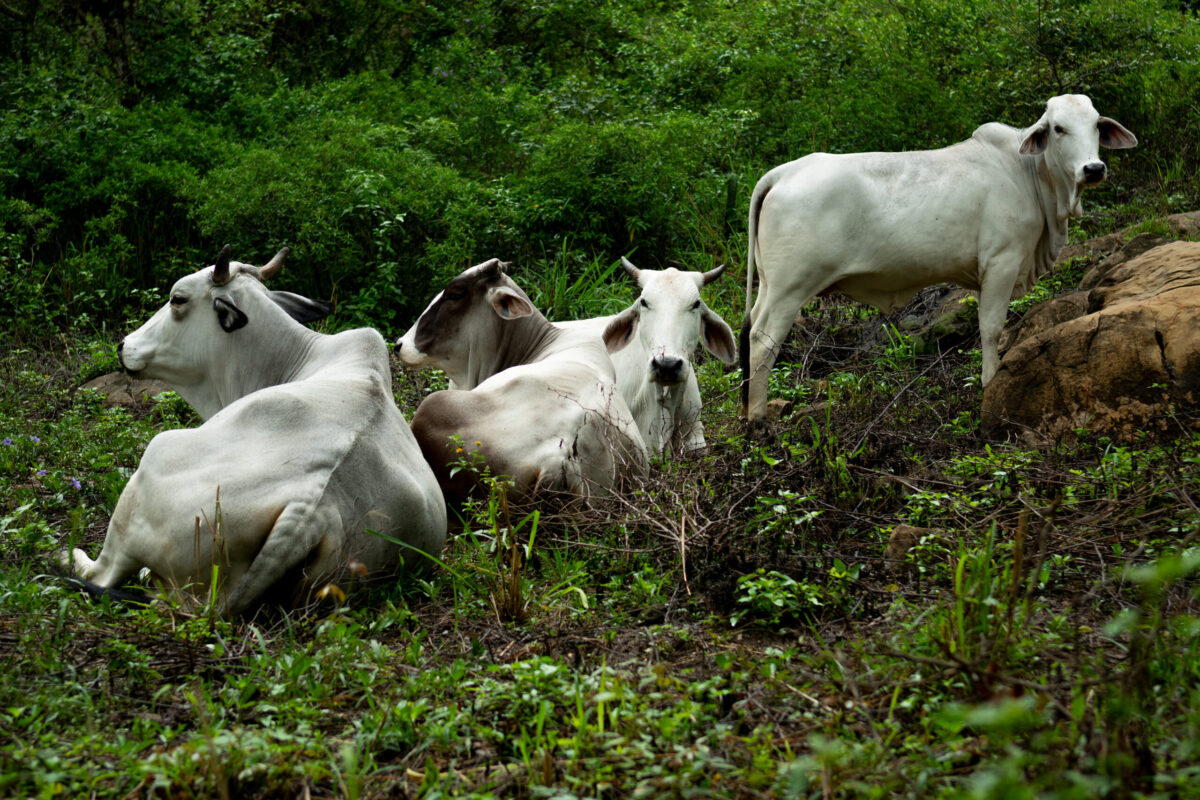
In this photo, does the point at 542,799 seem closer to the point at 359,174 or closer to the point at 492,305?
the point at 492,305

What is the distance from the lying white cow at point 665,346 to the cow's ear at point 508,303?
0.46 metres

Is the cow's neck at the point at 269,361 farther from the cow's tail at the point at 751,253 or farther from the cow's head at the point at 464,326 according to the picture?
the cow's tail at the point at 751,253

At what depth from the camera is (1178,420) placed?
4301 mm

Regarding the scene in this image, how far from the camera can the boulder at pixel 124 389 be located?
7.16m

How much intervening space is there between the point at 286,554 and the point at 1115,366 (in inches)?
135

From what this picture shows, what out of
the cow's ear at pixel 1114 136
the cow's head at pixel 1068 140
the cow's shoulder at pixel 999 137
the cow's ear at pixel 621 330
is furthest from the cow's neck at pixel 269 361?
the cow's ear at pixel 1114 136

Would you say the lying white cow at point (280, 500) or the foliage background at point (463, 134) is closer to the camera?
the lying white cow at point (280, 500)

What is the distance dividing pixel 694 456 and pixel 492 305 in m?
1.75

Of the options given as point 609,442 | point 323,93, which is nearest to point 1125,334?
point 609,442

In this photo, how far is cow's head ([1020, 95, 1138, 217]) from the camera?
6.31m

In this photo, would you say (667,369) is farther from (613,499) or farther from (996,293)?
(996,293)

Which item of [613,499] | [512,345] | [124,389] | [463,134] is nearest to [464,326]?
[512,345]

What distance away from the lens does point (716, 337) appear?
5801 millimetres

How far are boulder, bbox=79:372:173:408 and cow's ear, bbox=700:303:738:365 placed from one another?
11.7 feet
